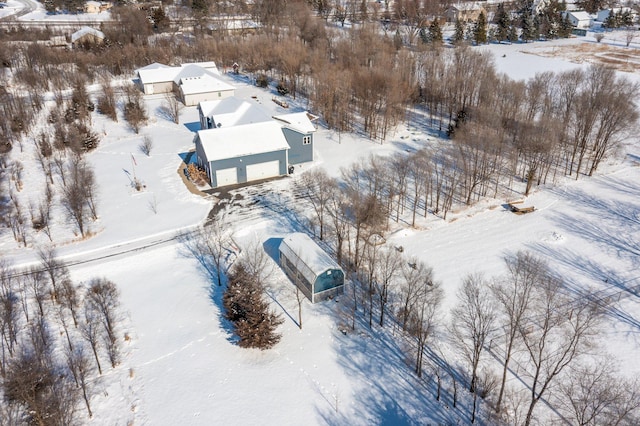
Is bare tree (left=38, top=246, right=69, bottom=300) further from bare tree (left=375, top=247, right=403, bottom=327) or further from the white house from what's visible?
the white house

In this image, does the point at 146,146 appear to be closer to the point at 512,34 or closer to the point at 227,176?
the point at 227,176

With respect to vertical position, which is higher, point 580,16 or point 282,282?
point 580,16

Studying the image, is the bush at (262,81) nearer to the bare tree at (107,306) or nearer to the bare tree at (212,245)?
the bare tree at (212,245)

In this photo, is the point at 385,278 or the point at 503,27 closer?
the point at 385,278

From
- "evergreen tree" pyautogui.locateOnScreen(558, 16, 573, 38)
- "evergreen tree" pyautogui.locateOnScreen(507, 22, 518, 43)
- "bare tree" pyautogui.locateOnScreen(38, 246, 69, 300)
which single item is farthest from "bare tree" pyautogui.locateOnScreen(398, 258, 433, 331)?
"evergreen tree" pyautogui.locateOnScreen(558, 16, 573, 38)

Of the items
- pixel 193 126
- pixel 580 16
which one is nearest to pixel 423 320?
pixel 193 126

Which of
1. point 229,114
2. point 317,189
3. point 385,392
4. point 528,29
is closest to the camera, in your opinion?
point 385,392

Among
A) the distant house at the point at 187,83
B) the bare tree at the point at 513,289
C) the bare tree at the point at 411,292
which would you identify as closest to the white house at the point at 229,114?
the distant house at the point at 187,83

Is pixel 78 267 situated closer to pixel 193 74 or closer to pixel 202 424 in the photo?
pixel 202 424
